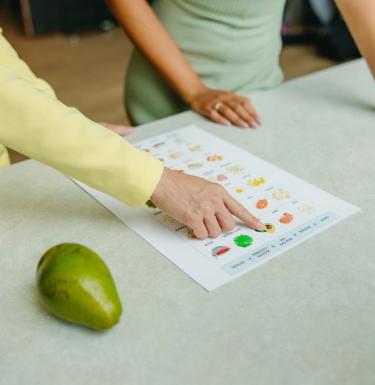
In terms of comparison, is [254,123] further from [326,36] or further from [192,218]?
[326,36]

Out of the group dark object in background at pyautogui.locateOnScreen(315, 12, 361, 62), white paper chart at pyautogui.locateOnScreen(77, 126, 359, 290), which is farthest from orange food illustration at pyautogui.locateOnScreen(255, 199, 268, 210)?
dark object in background at pyautogui.locateOnScreen(315, 12, 361, 62)

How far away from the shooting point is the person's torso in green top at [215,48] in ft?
3.63

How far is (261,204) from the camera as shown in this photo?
0.73 meters

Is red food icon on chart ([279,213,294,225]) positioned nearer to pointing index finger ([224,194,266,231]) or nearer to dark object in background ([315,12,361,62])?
pointing index finger ([224,194,266,231])

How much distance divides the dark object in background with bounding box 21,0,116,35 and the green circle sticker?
3348mm

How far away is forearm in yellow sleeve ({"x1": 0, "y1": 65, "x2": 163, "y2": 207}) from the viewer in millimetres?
629

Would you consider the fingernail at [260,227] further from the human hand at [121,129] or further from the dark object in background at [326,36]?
the dark object in background at [326,36]

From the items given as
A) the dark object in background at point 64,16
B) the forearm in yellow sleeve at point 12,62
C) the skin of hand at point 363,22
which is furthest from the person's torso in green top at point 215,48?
the dark object in background at point 64,16

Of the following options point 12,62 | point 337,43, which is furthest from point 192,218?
point 337,43

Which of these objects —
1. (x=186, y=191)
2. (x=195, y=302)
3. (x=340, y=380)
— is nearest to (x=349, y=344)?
(x=340, y=380)

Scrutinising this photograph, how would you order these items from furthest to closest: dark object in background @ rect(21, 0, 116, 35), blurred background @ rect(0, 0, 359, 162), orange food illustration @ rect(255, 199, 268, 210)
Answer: dark object in background @ rect(21, 0, 116, 35) → blurred background @ rect(0, 0, 359, 162) → orange food illustration @ rect(255, 199, 268, 210)

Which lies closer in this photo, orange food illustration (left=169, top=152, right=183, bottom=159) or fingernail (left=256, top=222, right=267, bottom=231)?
fingernail (left=256, top=222, right=267, bottom=231)

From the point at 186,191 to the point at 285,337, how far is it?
0.23 m

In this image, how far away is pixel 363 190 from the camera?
76 cm
